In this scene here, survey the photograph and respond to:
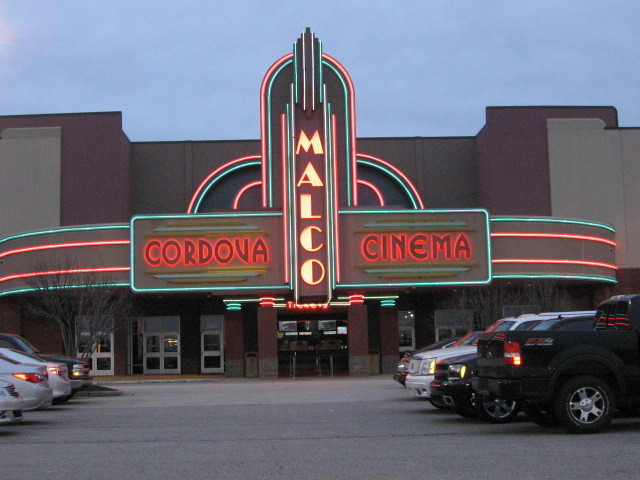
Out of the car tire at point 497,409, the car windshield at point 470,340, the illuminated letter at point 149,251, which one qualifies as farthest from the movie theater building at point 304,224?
the car tire at point 497,409

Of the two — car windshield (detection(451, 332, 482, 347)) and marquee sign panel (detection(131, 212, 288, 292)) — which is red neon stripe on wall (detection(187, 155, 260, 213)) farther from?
car windshield (detection(451, 332, 482, 347))

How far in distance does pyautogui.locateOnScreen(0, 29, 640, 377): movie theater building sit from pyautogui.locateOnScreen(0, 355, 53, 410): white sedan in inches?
726

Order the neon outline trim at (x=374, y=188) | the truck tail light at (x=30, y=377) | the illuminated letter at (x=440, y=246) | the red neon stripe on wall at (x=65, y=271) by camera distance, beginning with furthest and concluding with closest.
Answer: the neon outline trim at (x=374, y=188) → the illuminated letter at (x=440, y=246) → the red neon stripe on wall at (x=65, y=271) → the truck tail light at (x=30, y=377)

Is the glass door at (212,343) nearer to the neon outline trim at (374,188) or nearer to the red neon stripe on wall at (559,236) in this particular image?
the neon outline trim at (374,188)

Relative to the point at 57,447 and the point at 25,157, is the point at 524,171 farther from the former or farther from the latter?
the point at 57,447

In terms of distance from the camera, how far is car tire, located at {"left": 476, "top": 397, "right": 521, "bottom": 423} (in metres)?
15.4

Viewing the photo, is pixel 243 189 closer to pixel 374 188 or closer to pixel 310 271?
pixel 374 188

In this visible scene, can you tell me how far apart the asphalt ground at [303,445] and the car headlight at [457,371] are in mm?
809

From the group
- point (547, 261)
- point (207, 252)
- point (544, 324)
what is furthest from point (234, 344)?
point (544, 324)

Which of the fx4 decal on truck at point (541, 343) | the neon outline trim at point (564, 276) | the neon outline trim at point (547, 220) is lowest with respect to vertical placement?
the fx4 decal on truck at point (541, 343)

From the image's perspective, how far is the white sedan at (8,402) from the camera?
1491 cm

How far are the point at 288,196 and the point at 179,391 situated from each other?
9627 mm

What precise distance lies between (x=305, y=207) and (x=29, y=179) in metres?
14.7

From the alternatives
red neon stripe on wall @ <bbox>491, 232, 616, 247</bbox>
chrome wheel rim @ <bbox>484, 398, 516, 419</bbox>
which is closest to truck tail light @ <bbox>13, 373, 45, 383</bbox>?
chrome wheel rim @ <bbox>484, 398, 516, 419</bbox>
